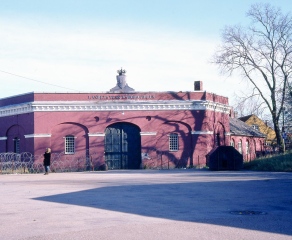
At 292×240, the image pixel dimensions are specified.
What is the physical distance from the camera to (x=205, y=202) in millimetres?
12922

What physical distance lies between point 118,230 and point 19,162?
2499 centimetres

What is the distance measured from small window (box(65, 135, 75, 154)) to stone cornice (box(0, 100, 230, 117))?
89.6 inches

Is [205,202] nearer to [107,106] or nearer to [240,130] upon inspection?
[107,106]

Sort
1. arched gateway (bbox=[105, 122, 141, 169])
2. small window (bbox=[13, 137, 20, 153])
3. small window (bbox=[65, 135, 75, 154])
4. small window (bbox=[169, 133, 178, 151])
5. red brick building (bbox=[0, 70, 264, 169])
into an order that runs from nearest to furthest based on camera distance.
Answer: red brick building (bbox=[0, 70, 264, 169])
small window (bbox=[65, 135, 75, 154])
arched gateway (bbox=[105, 122, 141, 169])
small window (bbox=[169, 133, 178, 151])
small window (bbox=[13, 137, 20, 153])

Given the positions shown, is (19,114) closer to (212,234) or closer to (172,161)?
(172,161)

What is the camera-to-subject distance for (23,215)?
10.8 m

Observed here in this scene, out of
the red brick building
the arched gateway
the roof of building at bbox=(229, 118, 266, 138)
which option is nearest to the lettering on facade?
the red brick building

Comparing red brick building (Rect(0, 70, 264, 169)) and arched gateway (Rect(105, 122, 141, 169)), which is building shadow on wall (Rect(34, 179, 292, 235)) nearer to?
red brick building (Rect(0, 70, 264, 169))

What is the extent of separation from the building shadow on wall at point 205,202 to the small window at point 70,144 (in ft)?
57.5

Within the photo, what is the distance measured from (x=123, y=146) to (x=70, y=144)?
4.32m

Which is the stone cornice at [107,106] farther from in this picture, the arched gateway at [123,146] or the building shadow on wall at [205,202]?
the building shadow on wall at [205,202]

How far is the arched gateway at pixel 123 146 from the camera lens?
34.8m

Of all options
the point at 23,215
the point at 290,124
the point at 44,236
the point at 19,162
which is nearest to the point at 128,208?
the point at 23,215

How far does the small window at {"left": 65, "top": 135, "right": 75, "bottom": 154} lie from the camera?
34.2 meters
